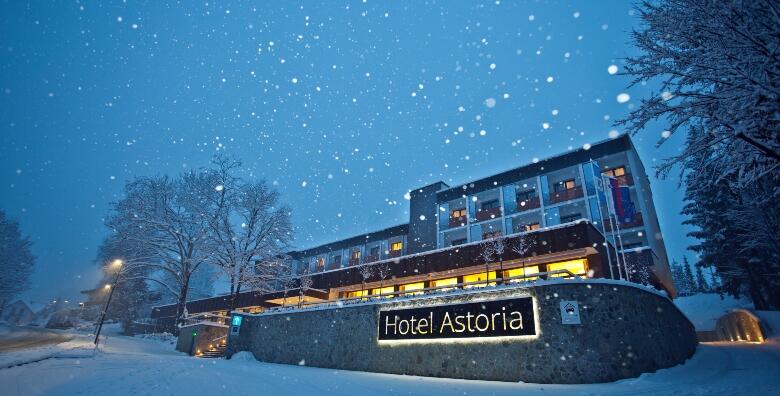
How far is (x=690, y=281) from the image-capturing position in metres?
66.1

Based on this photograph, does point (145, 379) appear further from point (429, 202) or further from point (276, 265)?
point (429, 202)

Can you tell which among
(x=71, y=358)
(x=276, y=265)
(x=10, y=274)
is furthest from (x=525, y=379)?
(x=10, y=274)

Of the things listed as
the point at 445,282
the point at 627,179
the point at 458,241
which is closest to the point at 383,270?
the point at 445,282

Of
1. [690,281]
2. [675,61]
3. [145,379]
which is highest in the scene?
[690,281]

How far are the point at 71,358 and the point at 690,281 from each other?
85.3m

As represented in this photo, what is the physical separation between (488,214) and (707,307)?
2595cm

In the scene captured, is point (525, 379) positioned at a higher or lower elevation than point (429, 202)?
lower

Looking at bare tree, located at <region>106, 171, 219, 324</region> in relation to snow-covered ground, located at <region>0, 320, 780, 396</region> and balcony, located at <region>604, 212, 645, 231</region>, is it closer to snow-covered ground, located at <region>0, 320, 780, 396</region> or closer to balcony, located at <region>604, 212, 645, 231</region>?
snow-covered ground, located at <region>0, 320, 780, 396</region>

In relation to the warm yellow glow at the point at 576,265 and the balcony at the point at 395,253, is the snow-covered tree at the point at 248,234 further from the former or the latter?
the warm yellow glow at the point at 576,265

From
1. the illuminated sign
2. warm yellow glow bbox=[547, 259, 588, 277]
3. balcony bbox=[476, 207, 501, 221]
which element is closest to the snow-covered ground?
the illuminated sign

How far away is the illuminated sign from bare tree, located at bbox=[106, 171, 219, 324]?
59.5 ft

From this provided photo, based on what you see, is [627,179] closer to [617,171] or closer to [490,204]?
[617,171]

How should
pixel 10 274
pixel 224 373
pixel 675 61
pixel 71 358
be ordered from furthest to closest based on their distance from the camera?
pixel 10 274 → pixel 71 358 → pixel 224 373 → pixel 675 61

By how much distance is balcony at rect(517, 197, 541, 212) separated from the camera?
2922cm
